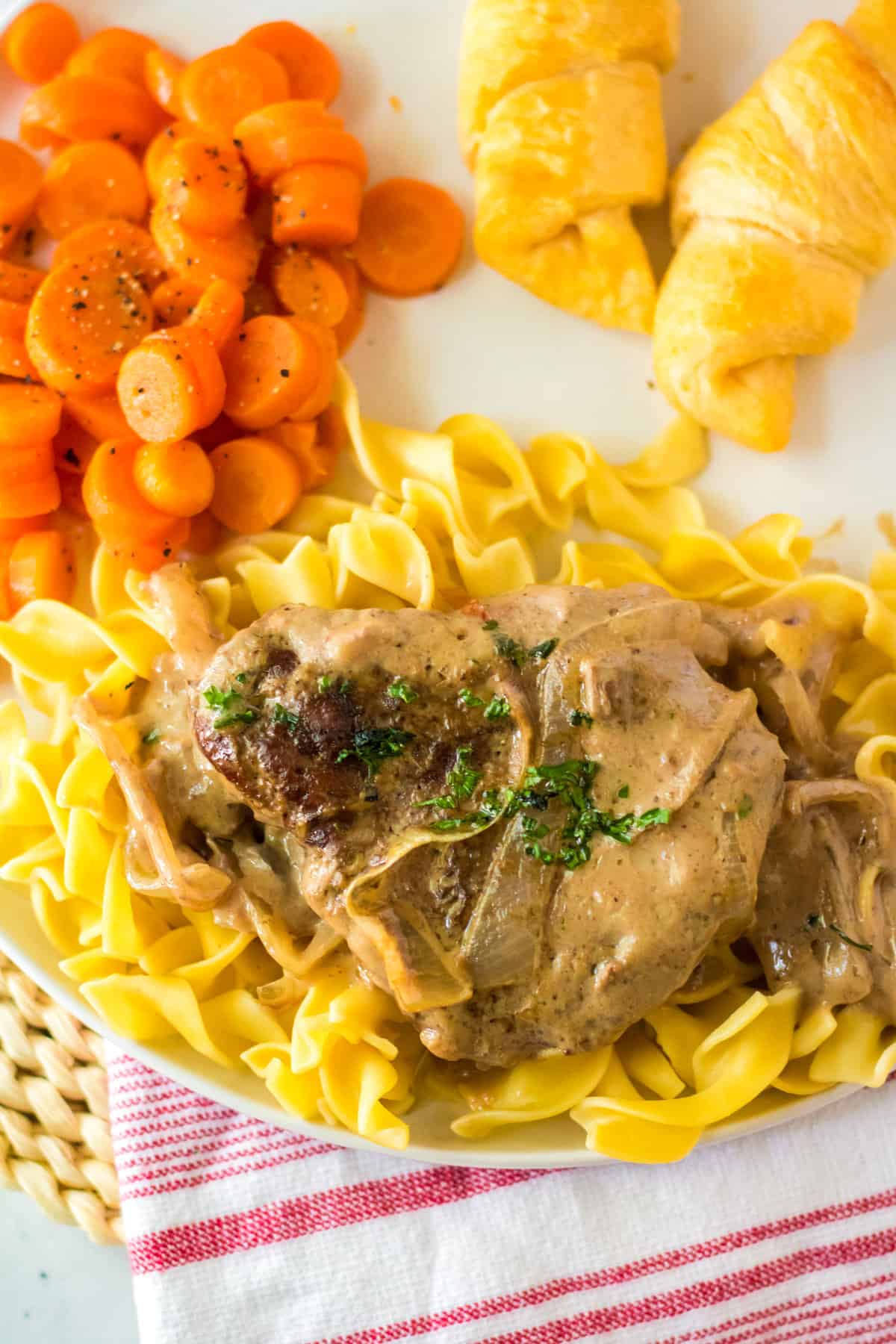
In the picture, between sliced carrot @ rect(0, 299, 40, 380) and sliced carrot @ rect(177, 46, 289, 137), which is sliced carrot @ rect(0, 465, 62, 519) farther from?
sliced carrot @ rect(177, 46, 289, 137)

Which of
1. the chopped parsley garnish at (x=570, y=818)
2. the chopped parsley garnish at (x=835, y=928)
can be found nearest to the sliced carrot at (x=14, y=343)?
the chopped parsley garnish at (x=570, y=818)

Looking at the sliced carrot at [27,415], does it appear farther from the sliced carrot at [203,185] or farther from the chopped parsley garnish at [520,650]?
the chopped parsley garnish at [520,650]

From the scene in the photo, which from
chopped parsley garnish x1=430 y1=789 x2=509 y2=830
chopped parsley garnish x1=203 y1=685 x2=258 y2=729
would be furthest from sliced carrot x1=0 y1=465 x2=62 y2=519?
chopped parsley garnish x1=430 y1=789 x2=509 y2=830

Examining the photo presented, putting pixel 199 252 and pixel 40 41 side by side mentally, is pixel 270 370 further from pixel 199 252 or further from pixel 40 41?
pixel 40 41

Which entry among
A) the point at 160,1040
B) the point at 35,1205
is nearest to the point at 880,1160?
the point at 160,1040

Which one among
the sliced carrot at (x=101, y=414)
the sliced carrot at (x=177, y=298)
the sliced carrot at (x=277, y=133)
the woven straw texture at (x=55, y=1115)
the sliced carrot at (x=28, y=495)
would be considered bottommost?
the woven straw texture at (x=55, y=1115)

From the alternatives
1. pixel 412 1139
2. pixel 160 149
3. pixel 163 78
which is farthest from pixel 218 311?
pixel 412 1139
